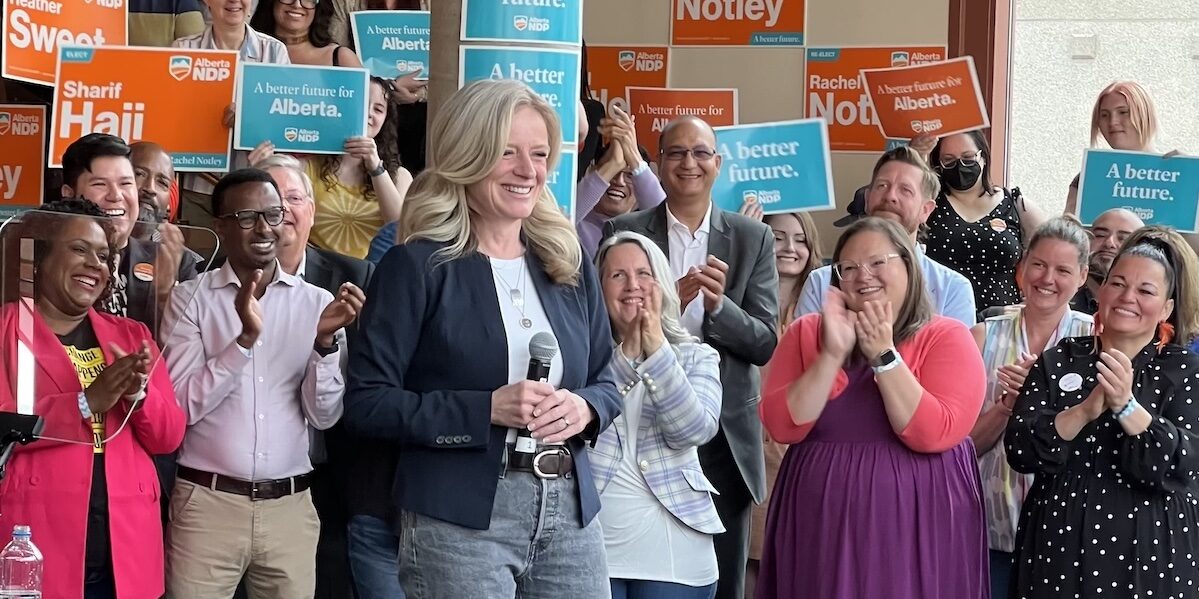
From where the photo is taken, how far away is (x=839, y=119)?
988 centimetres

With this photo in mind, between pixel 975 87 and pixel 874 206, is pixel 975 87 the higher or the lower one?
the higher one

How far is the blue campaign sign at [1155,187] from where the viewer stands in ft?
23.0

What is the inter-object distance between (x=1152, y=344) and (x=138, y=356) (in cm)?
280

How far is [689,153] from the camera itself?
5.71 meters

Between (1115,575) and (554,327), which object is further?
(1115,575)

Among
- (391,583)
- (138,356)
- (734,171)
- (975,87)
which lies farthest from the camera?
(975,87)

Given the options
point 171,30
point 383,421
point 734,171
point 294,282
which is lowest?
point 383,421

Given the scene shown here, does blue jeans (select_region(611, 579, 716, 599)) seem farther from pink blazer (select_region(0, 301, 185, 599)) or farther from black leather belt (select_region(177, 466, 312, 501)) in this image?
pink blazer (select_region(0, 301, 185, 599))

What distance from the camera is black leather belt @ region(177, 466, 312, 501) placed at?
4.61m

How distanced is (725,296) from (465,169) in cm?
195

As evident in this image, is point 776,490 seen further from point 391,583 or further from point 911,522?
point 391,583

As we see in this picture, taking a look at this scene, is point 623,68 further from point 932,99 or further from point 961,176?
point 961,176

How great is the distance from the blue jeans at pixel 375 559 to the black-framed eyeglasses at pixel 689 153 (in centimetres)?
177

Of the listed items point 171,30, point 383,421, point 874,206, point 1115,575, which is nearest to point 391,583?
point 383,421
